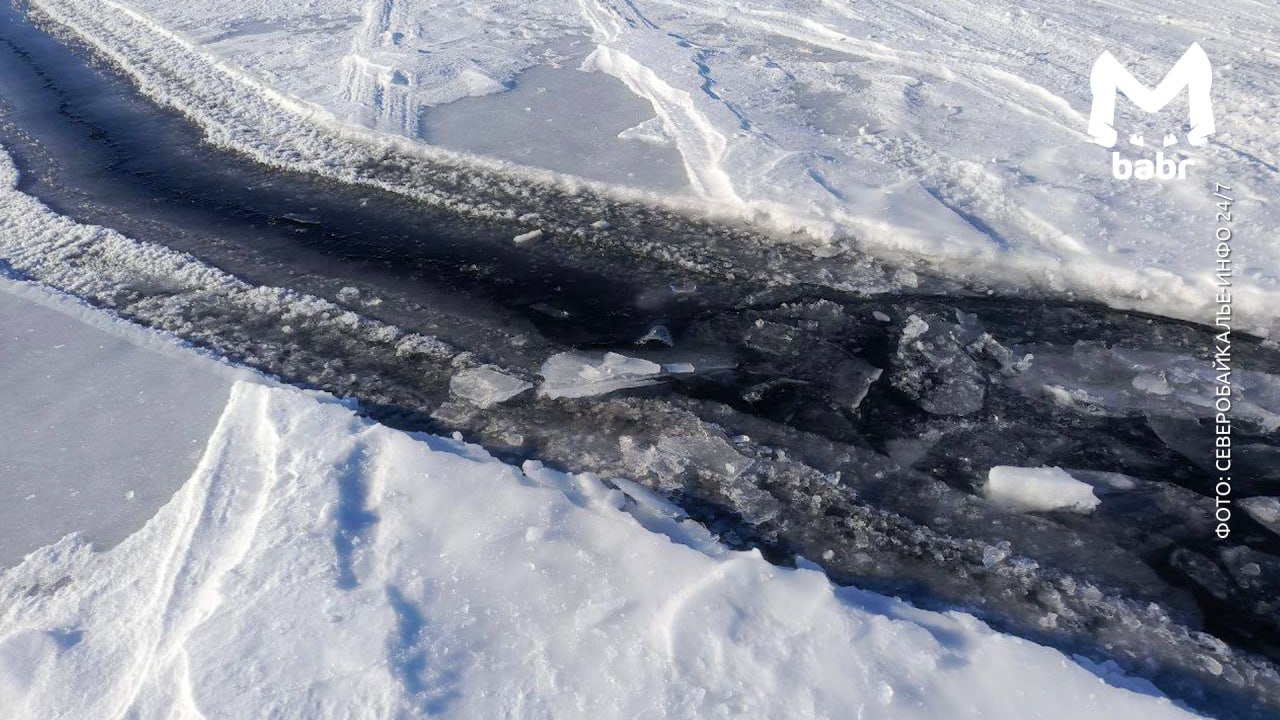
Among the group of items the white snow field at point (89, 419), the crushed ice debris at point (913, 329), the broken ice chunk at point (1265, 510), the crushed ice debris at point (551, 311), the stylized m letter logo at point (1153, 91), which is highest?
the stylized m letter logo at point (1153, 91)

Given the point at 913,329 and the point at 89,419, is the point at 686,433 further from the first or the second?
the point at 89,419

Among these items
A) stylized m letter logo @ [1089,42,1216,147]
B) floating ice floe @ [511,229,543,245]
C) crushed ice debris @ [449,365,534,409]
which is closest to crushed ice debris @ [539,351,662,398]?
crushed ice debris @ [449,365,534,409]

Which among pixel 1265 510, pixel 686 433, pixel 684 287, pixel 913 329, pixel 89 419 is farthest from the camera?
pixel 684 287

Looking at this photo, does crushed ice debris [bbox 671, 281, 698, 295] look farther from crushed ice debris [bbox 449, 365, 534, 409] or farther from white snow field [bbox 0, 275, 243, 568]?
white snow field [bbox 0, 275, 243, 568]

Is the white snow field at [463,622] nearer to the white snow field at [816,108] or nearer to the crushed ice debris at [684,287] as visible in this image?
the crushed ice debris at [684,287]

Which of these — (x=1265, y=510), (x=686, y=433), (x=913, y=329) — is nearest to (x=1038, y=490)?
(x=1265, y=510)

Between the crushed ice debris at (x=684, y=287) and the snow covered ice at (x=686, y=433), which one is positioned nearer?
the snow covered ice at (x=686, y=433)

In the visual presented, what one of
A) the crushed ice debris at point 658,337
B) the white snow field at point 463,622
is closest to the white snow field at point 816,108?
the crushed ice debris at point 658,337
